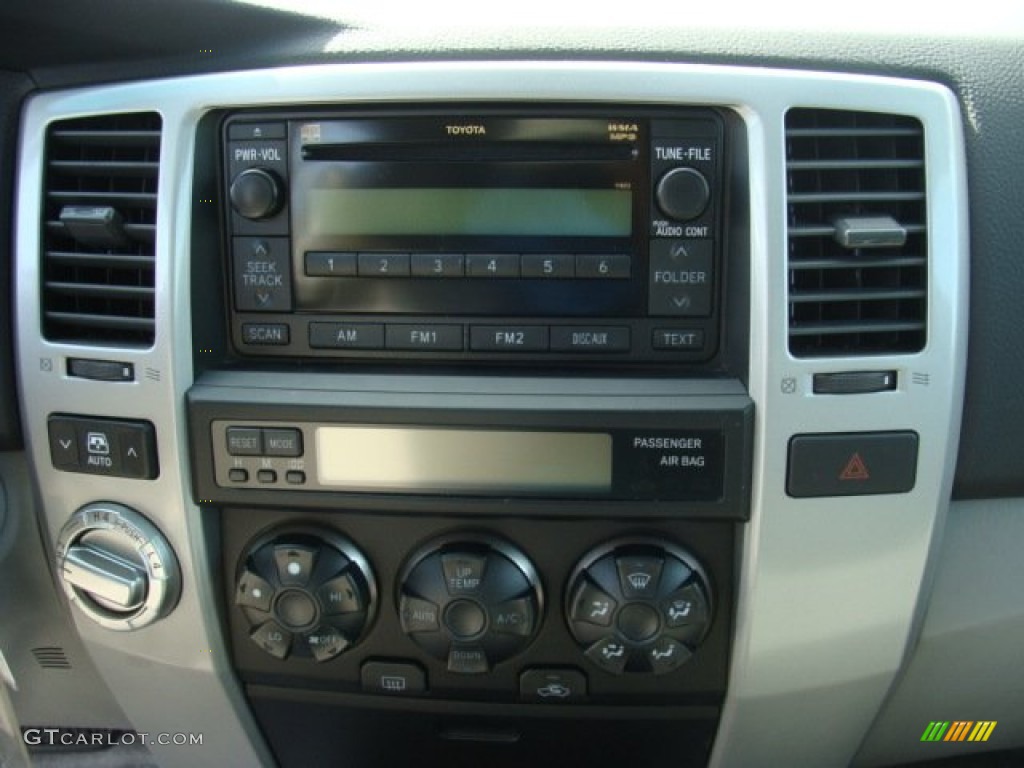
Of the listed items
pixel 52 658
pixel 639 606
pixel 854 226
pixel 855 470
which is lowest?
pixel 52 658

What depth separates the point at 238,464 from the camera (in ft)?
3.44

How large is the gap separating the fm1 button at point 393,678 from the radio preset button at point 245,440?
0.33m

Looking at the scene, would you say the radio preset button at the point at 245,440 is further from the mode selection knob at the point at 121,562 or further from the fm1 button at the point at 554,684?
the fm1 button at the point at 554,684

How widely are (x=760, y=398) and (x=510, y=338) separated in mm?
296

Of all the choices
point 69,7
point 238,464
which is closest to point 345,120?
point 69,7

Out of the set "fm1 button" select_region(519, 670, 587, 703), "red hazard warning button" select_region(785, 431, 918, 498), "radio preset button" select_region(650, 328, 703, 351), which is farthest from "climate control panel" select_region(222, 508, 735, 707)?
"radio preset button" select_region(650, 328, 703, 351)

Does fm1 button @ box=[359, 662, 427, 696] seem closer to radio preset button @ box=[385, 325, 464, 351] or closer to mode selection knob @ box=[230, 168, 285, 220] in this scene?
radio preset button @ box=[385, 325, 464, 351]

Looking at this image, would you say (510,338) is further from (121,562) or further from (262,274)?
(121,562)

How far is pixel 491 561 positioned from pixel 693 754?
448 millimetres

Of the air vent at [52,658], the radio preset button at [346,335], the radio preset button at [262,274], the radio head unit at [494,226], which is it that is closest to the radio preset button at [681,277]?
the radio head unit at [494,226]

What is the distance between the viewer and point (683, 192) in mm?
996

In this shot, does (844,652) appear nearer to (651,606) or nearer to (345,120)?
(651,606)

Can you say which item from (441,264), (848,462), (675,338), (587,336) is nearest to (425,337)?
(441,264)

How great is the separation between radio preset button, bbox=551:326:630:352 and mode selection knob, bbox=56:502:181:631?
56 centimetres
